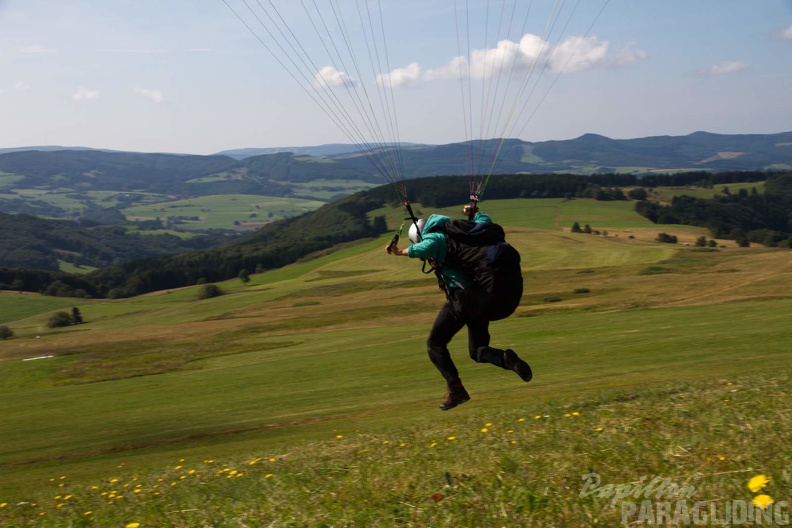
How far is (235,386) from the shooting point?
25219mm

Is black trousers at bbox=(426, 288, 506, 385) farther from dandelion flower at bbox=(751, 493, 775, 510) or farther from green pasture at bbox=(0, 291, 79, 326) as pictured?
green pasture at bbox=(0, 291, 79, 326)

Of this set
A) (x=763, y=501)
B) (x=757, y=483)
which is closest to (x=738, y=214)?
(x=757, y=483)

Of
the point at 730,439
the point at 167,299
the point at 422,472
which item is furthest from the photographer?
the point at 167,299

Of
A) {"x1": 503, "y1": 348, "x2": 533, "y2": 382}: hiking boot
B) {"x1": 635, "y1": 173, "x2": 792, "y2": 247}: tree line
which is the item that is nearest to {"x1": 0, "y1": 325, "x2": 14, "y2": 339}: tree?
{"x1": 503, "y1": 348, "x2": 533, "y2": 382}: hiking boot

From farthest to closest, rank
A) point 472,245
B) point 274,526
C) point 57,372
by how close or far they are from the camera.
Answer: point 57,372 < point 472,245 < point 274,526

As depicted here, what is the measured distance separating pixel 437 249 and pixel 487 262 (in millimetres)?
674

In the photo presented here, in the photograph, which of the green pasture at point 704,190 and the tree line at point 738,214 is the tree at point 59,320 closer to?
the tree line at point 738,214

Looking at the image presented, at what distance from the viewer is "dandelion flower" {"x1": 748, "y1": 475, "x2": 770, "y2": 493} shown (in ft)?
15.9

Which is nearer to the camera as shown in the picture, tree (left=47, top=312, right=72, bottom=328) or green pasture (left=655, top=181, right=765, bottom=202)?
tree (left=47, top=312, right=72, bottom=328)

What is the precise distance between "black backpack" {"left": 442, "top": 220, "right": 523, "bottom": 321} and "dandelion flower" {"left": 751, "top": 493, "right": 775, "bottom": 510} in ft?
15.9

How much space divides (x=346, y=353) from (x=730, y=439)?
88.1 feet

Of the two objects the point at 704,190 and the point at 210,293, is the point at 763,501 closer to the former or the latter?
the point at 210,293

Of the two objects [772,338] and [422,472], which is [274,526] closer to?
[422,472]

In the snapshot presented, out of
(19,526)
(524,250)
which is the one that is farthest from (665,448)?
(524,250)
